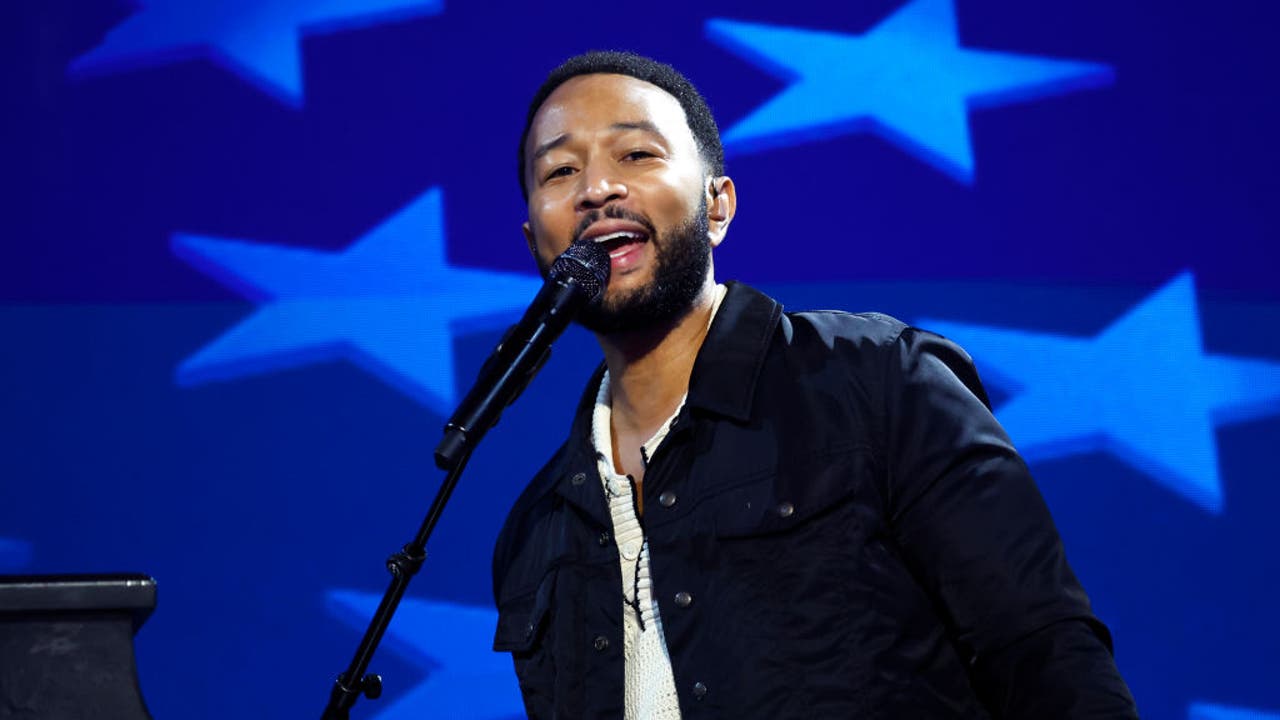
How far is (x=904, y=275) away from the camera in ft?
8.19

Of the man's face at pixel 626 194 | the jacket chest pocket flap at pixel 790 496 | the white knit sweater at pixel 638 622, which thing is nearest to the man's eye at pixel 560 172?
the man's face at pixel 626 194

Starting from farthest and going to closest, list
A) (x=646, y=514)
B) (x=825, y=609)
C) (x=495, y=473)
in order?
1. (x=495, y=473)
2. (x=646, y=514)
3. (x=825, y=609)

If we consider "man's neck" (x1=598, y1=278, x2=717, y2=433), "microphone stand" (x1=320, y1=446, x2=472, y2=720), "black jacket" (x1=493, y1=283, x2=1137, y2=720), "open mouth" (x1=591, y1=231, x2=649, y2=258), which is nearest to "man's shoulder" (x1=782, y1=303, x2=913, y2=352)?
"black jacket" (x1=493, y1=283, x2=1137, y2=720)

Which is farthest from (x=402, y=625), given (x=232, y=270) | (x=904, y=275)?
(x=904, y=275)

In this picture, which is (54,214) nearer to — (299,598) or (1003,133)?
(299,598)

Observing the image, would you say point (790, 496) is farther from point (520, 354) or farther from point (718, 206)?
point (718, 206)

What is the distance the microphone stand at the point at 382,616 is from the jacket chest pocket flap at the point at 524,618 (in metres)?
0.43

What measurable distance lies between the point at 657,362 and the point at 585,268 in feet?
1.20

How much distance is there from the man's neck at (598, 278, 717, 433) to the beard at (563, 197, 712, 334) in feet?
0.09

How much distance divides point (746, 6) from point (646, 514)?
1385 millimetres

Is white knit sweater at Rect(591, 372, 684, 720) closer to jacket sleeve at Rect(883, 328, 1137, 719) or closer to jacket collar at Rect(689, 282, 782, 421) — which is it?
jacket collar at Rect(689, 282, 782, 421)

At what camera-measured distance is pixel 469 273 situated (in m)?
2.58

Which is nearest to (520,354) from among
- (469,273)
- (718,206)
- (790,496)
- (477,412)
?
(477,412)

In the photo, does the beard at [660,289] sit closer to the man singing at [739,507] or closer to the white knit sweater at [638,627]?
the man singing at [739,507]
